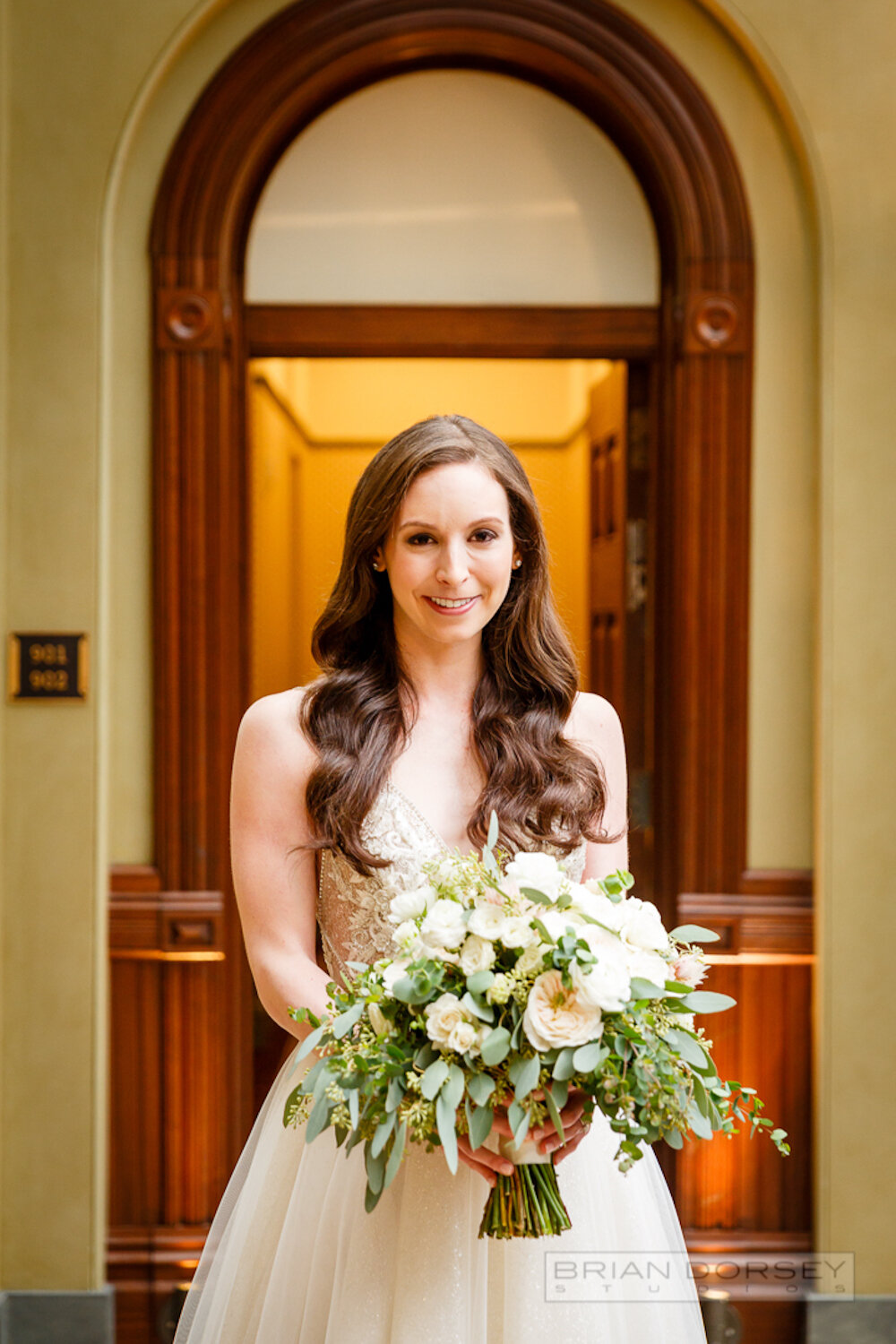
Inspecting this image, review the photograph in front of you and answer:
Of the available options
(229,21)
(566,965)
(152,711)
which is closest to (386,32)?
(229,21)

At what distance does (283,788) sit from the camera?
73.2 inches

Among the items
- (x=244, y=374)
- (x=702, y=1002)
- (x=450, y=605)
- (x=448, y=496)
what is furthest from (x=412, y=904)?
(x=244, y=374)

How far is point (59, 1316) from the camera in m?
3.26

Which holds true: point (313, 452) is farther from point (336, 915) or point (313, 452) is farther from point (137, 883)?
point (336, 915)

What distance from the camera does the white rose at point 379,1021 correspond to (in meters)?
1.46

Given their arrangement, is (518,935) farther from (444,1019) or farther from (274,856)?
A: (274,856)

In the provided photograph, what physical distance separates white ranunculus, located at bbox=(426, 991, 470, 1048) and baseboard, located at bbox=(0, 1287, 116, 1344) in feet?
7.80

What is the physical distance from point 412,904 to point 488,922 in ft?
0.36

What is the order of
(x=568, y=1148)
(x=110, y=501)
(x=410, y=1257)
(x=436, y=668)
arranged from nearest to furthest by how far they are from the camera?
(x=568, y=1148), (x=410, y=1257), (x=436, y=668), (x=110, y=501)

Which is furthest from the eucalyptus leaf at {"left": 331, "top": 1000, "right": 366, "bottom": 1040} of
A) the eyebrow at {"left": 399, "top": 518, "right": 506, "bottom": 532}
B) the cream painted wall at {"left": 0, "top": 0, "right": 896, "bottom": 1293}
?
the cream painted wall at {"left": 0, "top": 0, "right": 896, "bottom": 1293}

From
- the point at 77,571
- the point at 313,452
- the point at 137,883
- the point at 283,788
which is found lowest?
the point at 137,883

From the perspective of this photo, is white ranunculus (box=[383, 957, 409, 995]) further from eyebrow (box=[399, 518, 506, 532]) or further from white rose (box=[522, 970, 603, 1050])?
eyebrow (box=[399, 518, 506, 532])

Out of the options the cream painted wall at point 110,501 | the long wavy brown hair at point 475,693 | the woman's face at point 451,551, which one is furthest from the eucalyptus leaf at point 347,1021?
the cream painted wall at point 110,501

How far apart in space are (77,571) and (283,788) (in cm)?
169
